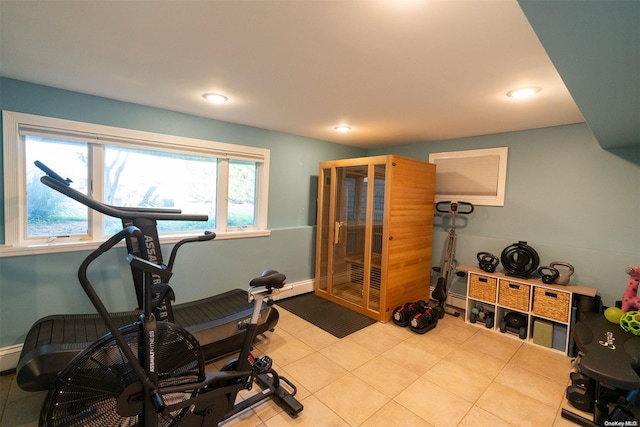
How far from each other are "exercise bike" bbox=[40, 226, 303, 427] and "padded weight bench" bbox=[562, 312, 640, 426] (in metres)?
2.34

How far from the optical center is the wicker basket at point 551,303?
8.76 ft

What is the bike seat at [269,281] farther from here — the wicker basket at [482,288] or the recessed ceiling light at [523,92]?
the wicker basket at [482,288]

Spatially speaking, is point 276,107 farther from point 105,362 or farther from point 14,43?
point 105,362

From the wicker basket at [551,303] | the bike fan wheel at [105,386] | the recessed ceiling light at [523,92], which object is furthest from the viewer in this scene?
the wicker basket at [551,303]

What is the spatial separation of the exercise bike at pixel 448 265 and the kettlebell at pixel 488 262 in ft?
0.88

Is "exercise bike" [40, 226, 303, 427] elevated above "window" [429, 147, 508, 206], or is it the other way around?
"window" [429, 147, 508, 206]

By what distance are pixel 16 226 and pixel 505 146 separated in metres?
5.03

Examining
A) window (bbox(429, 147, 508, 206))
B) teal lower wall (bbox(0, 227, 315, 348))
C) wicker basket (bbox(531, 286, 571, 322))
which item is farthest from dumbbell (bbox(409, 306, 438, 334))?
teal lower wall (bbox(0, 227, 315, 348))

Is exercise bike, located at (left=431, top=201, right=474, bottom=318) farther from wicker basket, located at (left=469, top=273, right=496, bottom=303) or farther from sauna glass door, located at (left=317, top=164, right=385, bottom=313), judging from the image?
sauna glass door, located at (left=317, top=164, right=385, bottom=313)

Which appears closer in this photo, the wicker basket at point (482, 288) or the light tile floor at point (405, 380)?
the light tile floor at point (405, 380)

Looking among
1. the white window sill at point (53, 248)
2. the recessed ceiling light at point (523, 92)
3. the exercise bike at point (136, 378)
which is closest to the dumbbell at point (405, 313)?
the exercise bike at point (136, 378)

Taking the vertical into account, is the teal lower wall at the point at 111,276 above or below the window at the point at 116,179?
below

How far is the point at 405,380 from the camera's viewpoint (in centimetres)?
223

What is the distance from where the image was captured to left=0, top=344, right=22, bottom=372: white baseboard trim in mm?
2139
